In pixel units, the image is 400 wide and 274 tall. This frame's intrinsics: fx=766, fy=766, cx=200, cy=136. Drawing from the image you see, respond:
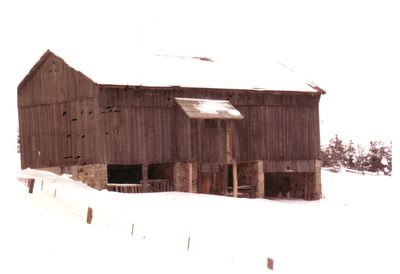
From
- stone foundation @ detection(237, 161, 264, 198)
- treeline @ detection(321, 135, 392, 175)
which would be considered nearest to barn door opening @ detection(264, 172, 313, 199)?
stone foundation @ detection(237, 161, 264, 198)

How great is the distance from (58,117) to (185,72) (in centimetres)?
795

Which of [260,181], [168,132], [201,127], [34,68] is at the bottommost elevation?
[260,181]

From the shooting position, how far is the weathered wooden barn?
41.3 m

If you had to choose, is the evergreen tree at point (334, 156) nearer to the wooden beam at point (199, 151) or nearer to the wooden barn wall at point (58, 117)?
the wooden beam at point (199, 151)

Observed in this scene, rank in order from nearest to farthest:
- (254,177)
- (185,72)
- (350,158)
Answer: (185,72)
(254,177)
(350,158)

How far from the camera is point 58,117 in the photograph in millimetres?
43469

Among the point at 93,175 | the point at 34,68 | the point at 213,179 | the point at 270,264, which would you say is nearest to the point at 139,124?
the point at 93,175

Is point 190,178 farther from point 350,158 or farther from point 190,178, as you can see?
point 350,158

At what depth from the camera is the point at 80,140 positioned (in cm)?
4222

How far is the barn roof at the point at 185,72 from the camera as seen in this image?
138 feet

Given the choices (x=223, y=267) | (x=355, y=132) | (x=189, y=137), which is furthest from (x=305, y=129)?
(x=355, y=132)

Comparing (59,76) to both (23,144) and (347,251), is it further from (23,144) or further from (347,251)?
(347,251)

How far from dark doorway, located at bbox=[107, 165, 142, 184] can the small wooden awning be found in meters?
5.16

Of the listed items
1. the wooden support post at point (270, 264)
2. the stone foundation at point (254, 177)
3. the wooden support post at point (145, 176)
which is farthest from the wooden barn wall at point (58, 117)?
the wooden support post at point (270, 264)
